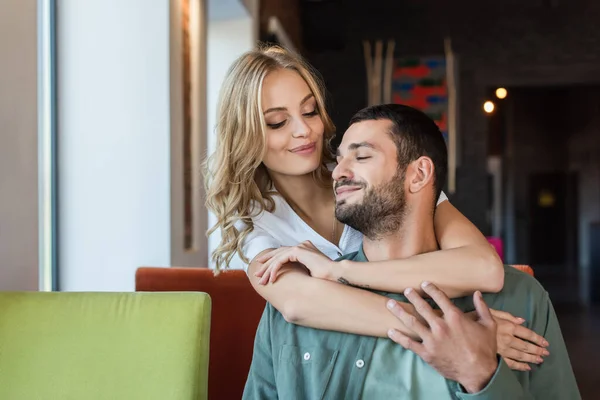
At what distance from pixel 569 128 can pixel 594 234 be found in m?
1.24

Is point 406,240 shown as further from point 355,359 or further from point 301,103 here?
point 301,103

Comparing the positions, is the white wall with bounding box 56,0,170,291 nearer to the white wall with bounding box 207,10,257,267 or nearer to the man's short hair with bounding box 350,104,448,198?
the white wall with bounding box 207,10,257,267

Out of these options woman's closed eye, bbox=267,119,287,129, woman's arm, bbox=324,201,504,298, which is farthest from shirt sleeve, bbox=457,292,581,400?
woman's closed eye, bbox=267,119,287,129

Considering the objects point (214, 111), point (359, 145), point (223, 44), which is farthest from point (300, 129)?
point (223, 44)

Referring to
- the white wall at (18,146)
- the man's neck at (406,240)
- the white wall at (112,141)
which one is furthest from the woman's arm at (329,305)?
the white wall at (112,141)

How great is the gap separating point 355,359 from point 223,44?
13.3 ft

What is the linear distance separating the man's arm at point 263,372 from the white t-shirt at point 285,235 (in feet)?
0.84

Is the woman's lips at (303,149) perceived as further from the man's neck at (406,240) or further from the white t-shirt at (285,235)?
the man's neck at (406,240)

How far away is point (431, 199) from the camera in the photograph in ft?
4.63

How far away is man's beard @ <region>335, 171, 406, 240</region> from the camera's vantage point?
134cm

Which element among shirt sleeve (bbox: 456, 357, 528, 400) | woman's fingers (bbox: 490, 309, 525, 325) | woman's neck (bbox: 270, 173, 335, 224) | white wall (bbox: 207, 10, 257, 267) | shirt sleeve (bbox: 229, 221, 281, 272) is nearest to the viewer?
shirt sleeve (bbox: 456, 357, 528, 400)

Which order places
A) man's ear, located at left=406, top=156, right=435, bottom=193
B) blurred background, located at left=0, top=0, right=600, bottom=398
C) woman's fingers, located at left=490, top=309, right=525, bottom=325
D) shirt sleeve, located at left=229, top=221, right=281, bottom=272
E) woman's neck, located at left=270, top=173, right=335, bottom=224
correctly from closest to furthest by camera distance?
woman's fingers, located at left=490, top=309, right=525, bottom=325, man's ear, located at left=406, top=156, right=435, bottom=193, shirt sleeve, located at left=229, top=221, right=281, bottom=272, woman's neck, located at left=270, top=173, right=335, bottom=224, blurred background, located at left=0, top=0, right=600, bottom=398

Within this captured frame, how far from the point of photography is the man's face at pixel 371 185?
1342mm

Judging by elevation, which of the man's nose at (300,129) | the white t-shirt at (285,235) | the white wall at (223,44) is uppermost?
the white wall at (223,44)
